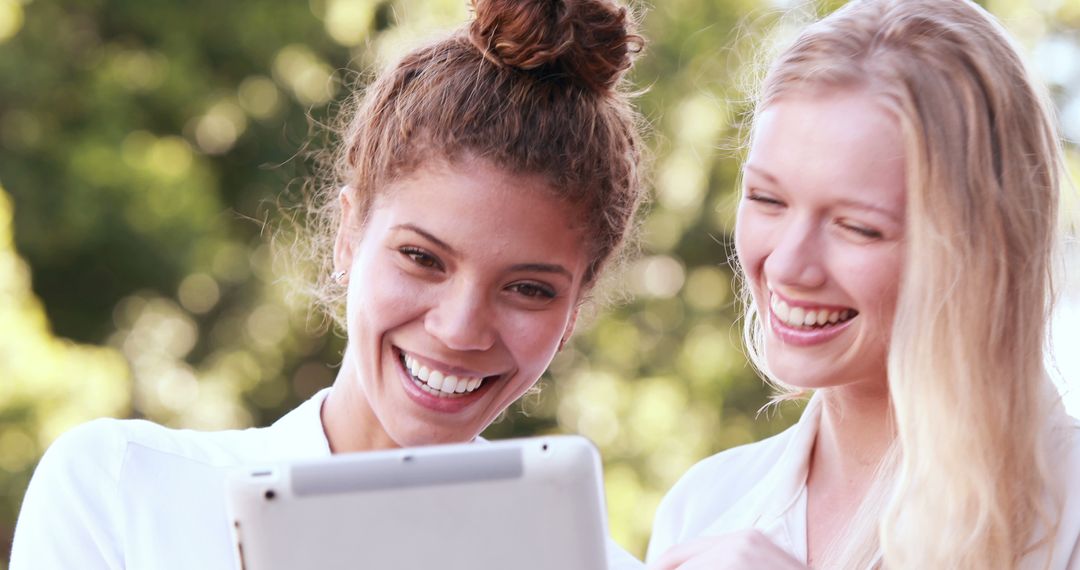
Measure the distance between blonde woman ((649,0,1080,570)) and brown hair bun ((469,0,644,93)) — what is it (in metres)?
0.46

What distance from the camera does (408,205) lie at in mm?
2693

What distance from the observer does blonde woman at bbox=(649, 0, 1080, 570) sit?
2328mm

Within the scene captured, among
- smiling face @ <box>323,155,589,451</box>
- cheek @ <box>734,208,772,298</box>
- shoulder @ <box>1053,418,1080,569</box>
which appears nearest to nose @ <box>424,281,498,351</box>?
smiling face @ <box>323,155,589,451</box>

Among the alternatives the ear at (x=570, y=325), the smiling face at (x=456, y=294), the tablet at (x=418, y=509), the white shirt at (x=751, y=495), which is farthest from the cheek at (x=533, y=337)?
the tablet at (x=418, y=509)

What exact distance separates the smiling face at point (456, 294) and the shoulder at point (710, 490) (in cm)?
48

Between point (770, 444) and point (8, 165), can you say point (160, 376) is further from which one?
point (770, 444)

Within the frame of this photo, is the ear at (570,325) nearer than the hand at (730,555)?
No

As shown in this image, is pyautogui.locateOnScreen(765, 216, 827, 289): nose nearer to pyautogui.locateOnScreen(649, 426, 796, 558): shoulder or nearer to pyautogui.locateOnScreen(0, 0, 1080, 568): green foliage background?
pyautogui.locateOnScreen(649, 426, 796, 558): shoulder

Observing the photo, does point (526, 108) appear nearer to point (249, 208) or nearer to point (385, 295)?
point (385, 295)

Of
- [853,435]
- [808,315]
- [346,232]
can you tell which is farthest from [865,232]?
[346,232]

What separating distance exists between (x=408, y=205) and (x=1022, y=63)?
117 centimetres

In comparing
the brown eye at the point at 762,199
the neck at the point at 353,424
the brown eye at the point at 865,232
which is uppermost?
the brown eye at the point at 762,199

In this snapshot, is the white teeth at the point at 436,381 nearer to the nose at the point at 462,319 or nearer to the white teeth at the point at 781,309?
the nose at the point at 462,319

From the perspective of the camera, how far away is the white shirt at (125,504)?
2.52m
